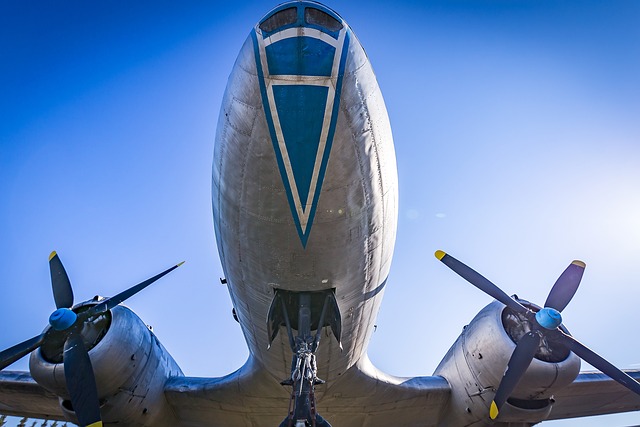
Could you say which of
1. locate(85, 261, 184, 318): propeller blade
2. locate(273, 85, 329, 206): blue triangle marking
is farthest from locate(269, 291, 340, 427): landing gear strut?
locate(85, 261, 184, 318): propeller blade

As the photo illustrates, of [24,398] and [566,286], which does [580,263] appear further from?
[24,398]

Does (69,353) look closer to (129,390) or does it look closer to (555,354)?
(129,390)

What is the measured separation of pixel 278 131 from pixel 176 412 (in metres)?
9.07

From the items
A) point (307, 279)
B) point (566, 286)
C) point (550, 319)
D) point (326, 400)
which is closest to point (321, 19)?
point (307, 279)

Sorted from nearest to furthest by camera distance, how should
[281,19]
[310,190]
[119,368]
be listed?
[281,19]
[310,190]
[119,368]

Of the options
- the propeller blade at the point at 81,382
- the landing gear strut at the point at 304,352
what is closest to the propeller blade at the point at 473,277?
the landing gear strut at the point at 304,352

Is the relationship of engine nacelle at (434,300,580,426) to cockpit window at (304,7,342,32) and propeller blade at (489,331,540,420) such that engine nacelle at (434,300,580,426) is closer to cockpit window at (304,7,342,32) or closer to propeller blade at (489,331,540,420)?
propeller blade at (489,331,540,420)

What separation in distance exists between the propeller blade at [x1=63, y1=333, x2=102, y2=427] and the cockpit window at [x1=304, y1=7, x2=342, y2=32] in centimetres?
722

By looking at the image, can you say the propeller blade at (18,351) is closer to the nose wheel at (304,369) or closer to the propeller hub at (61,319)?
the propeller hub at (61,319)

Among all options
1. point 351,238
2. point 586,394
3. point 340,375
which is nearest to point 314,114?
point 351,238

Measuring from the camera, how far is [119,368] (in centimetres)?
945

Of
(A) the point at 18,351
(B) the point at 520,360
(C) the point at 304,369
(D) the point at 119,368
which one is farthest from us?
(D) the point at 119,368

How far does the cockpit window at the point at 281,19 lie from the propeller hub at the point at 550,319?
687cm

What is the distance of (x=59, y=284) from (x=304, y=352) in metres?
6.11
